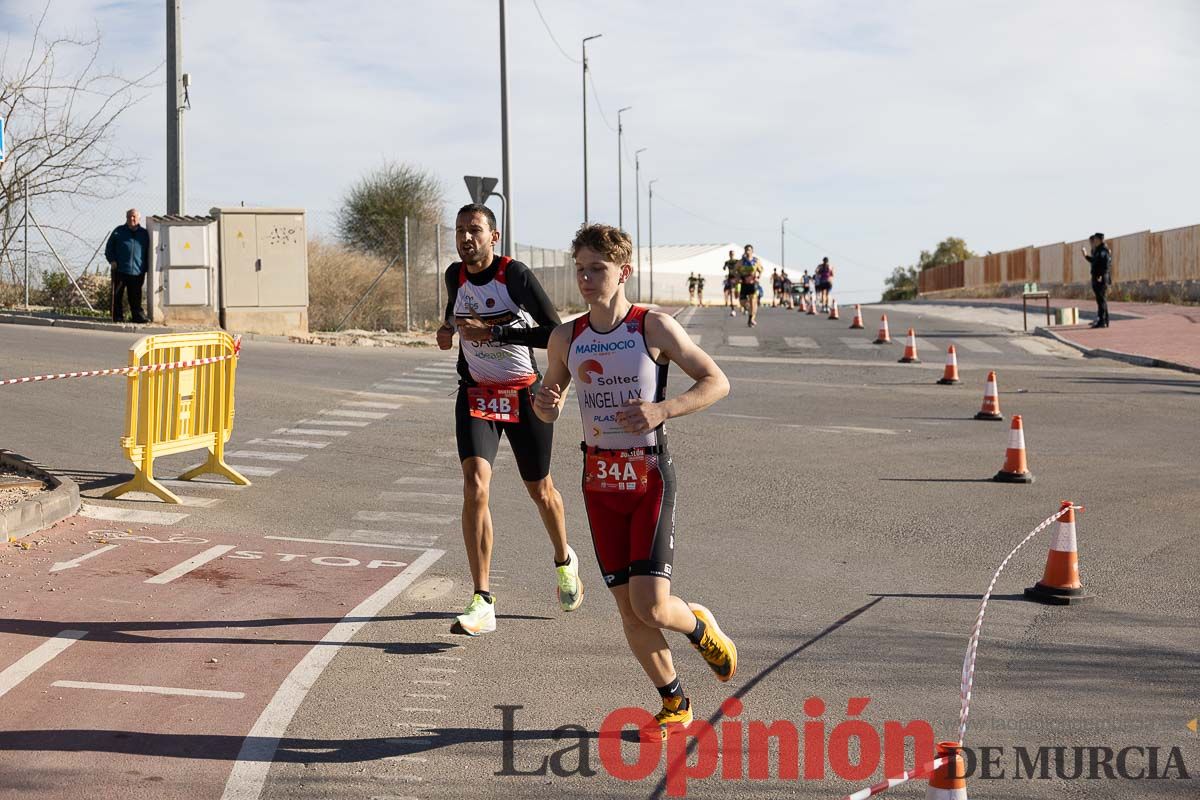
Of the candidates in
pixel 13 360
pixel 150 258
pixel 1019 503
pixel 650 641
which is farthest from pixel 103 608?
pixel 150 258

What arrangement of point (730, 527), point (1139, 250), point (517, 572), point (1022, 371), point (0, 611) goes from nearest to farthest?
point (0, 611) → point (517, 572) → point (730, 527) → point (1022, 371) → point (1139, 250)

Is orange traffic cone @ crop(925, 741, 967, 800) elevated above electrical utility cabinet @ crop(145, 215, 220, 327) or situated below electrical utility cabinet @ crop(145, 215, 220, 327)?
below

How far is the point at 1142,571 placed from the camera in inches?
336

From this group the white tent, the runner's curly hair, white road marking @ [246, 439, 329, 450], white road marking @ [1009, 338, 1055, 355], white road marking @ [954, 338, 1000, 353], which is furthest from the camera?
the white tent

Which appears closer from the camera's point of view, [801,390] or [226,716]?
[226,716]

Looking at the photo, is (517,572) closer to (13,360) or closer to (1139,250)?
(13,360)

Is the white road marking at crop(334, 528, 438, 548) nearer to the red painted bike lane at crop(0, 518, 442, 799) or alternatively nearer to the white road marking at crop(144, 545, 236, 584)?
the red painted bike lane at crop(0, 518, 442, 799)

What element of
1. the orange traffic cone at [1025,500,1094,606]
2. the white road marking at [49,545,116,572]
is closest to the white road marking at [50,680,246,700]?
the white road marking at [49,545,116,572]

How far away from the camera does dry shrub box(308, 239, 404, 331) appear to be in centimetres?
3052

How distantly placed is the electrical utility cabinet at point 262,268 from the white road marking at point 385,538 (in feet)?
52.9

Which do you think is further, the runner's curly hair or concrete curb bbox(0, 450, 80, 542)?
concrete curb bbox(0, 450, 80, 542)

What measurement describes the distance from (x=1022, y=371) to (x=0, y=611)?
18.5 metres

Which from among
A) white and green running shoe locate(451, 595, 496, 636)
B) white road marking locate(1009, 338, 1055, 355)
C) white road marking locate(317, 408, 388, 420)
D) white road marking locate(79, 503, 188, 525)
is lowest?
white and green running shoe locate(451, 595, 496, 636)

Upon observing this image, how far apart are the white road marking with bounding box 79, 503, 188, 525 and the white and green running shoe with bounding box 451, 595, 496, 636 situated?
12.3 feet
